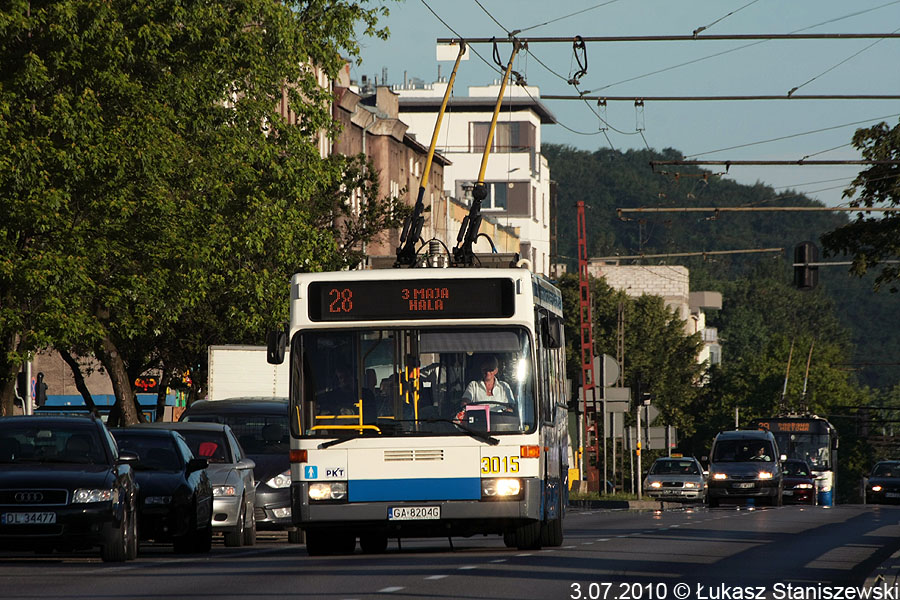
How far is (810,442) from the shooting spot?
62688 millimetres

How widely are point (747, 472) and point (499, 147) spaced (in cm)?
6799

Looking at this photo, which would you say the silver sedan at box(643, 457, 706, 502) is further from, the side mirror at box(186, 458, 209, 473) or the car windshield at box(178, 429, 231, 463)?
the side mirror at box(186, 458, 209, 473)

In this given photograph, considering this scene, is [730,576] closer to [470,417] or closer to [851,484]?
[470,417]

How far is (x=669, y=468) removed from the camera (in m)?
60.4

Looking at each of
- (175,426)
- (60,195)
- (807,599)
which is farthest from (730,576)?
(60,195)

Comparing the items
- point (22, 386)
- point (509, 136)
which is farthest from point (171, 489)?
→ point (509, 136)

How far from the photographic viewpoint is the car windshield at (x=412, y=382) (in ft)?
59.0

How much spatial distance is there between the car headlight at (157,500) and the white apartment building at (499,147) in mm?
90625

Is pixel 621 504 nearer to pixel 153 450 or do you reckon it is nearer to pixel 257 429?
pixel 257 429

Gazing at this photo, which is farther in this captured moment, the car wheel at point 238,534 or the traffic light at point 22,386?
the traffic light at point 22,386

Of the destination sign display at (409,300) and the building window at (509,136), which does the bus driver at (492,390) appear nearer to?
the destination sign display at (409,300)

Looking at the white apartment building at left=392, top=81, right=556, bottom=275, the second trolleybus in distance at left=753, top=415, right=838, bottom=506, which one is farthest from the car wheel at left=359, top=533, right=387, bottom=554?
the white apartment building at left=392, top=81, right=556, bottom=275

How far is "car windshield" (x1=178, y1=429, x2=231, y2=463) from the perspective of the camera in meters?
23.7

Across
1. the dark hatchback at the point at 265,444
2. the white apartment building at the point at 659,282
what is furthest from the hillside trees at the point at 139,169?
the white apartment building at the point at 659,282
